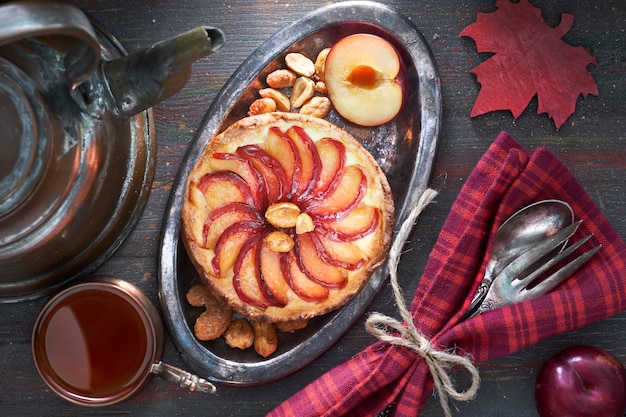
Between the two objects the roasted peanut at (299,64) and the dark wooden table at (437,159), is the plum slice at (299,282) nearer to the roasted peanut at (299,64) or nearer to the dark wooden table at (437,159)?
the dark wooden table at (437,159)

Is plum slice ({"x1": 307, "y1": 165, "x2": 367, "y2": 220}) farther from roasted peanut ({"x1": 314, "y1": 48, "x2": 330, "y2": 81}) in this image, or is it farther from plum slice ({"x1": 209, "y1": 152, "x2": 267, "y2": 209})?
roasted peanut ({"x1": 314, "y1": 48, "x2": 330, "y2": 81})

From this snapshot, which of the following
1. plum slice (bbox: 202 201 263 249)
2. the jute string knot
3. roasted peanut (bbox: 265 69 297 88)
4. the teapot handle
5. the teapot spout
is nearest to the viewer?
the teapot handle

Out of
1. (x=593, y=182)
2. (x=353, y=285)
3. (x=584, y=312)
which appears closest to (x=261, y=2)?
(x=353, y=285)

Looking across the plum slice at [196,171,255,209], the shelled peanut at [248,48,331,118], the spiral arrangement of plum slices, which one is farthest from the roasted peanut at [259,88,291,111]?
the plum slice at [196,171,255,209]

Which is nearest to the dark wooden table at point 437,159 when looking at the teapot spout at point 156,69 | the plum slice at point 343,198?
the plum slice at point 343,198

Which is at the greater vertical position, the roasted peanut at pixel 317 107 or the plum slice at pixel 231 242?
the roasted peanut at pixel 317 107
